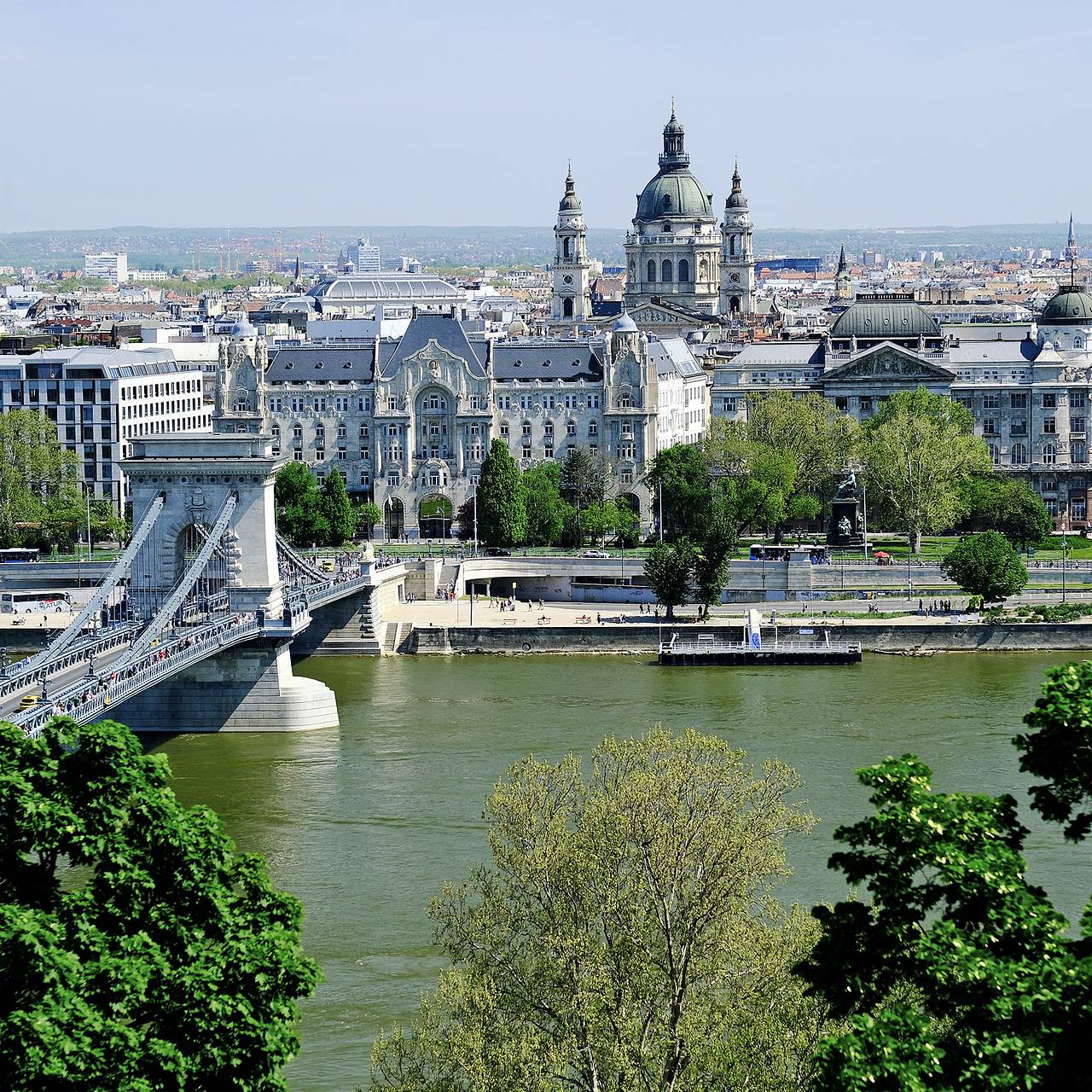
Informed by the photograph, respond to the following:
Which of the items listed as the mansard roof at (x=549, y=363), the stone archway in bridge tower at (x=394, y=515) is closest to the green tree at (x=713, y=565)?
the stone archway in bridge tower at (x=394, y=515)

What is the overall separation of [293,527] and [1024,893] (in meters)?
51.9

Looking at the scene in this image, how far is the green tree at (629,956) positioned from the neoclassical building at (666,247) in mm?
81519

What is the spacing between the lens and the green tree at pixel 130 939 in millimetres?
18078

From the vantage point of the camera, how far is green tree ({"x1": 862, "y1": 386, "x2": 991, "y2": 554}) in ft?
224

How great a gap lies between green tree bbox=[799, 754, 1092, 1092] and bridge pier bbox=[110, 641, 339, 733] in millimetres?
27509

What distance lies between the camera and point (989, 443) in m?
81.4

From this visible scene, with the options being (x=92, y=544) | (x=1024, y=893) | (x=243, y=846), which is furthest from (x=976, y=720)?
(x=92, y=544)

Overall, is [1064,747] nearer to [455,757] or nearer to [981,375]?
[455,757]

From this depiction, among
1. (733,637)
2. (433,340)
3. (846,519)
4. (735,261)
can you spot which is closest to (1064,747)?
(733,637)

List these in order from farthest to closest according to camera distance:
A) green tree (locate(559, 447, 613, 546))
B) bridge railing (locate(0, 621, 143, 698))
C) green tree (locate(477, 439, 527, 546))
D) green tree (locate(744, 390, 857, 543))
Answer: green tree (locate(744, 390, 857, 543))
green tree (locate(559, 447, 613, 546))
green tree (locate(477, 439, 527, 546))
bridge railing (locate(0, 621, 143, 698))

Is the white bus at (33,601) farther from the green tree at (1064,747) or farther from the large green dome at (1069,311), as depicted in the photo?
the green tree at (1064,747)

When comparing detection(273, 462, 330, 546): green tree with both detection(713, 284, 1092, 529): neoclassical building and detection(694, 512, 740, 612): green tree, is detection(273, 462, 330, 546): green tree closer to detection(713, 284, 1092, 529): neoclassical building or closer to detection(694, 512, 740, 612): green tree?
detection(694, 512, 740, 612): green tree

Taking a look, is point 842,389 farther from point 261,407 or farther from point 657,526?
point 261,407

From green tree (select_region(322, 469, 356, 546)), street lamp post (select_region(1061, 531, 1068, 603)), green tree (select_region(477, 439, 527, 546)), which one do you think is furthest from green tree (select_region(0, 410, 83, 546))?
street lamp post (select_region(1061, 531, 1068, 603))
